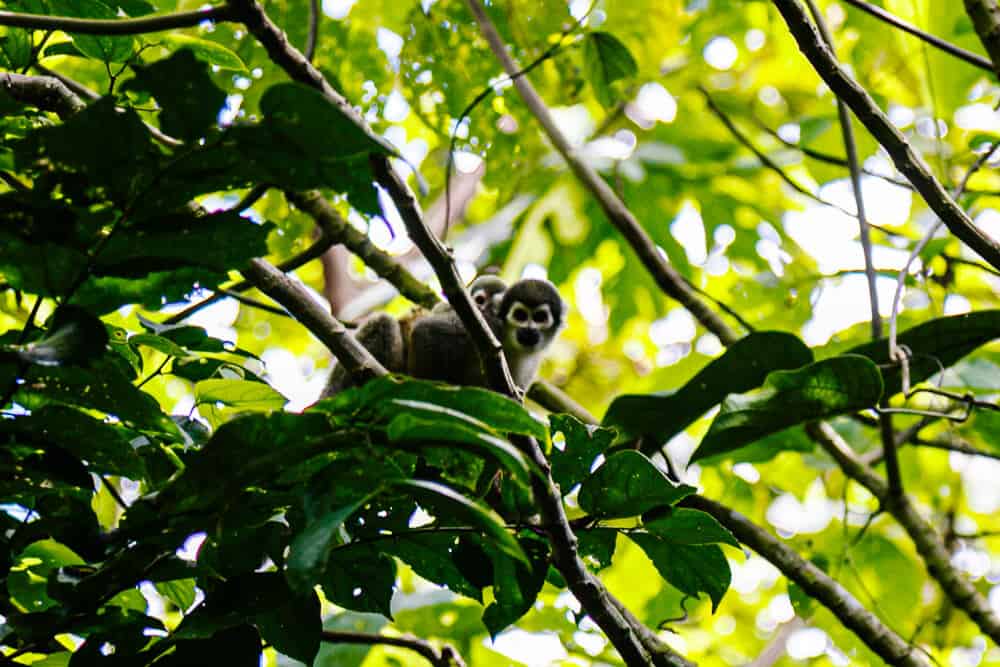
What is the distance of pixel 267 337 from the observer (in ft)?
21.2

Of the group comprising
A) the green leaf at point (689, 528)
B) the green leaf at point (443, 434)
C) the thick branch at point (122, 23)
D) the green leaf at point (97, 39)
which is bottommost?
the green leaf at point (443, 434)

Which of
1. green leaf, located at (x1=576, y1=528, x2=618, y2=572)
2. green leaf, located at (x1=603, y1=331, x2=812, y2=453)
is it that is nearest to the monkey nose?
green leaf, located at (x1=603, y1=331, x2=812, y2=453)

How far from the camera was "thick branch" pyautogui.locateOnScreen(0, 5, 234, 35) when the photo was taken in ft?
4.95

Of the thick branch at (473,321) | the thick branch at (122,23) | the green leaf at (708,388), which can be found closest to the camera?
the thick branch at (122,23)

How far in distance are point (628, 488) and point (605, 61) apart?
229cm

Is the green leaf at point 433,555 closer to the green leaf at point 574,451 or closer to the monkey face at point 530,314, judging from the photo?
the green leaf at point 574,451

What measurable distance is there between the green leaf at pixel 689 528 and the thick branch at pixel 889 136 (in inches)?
38.4

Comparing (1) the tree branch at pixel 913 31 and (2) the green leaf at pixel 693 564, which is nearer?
(2) the green leaf at pixel 693 564

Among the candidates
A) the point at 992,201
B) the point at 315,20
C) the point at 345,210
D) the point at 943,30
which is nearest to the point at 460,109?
the point at 345,210

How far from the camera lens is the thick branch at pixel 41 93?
77.5 inches

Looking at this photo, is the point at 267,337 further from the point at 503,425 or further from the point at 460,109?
the point at 503,425

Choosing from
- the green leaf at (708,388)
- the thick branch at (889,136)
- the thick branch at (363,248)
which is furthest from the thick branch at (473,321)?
the thick branch at (363,248)

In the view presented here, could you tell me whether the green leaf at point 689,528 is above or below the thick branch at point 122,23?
below

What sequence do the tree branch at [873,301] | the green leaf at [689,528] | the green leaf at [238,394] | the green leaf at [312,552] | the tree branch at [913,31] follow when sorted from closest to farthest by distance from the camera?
1. the green leaf at [312,552]
2. the green leaf at [689,528]
3. the green leaf at [238,394]
4. the tree branch at [913,31]
5. the tree branch at [873,301]
